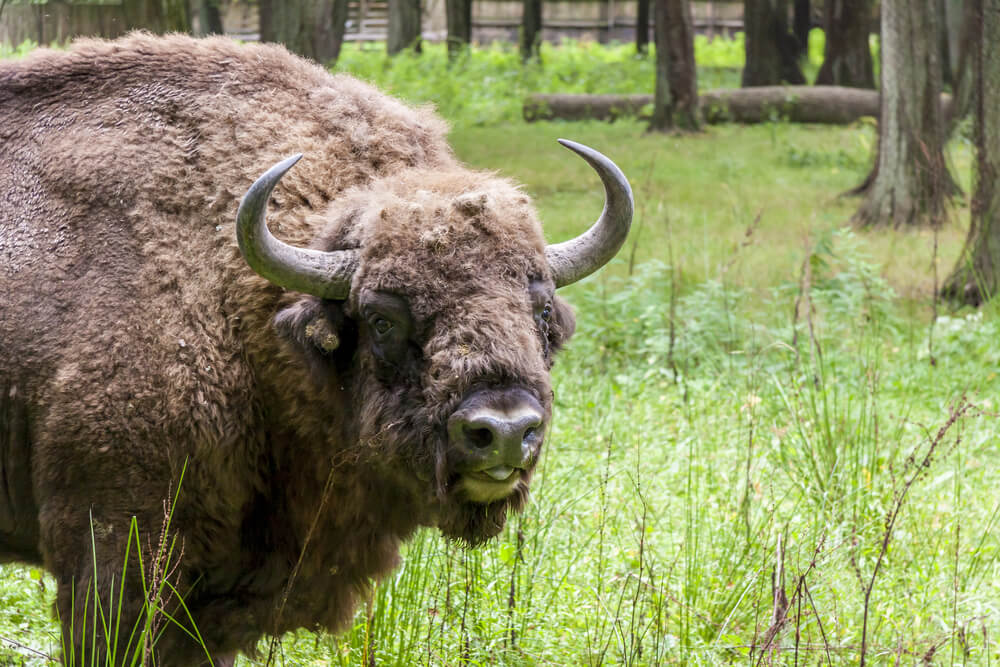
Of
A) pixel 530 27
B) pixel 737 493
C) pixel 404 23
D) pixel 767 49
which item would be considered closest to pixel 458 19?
pixel 404 23

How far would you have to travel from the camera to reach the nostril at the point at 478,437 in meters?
3.33

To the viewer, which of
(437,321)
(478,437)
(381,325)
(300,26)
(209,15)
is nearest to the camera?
(478,437)

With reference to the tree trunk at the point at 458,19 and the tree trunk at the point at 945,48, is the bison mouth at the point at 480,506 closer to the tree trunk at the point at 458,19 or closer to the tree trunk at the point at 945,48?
the tree trunk at the point at 945,48

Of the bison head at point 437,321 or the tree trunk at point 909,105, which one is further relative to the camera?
the tree trunk at point 909,105

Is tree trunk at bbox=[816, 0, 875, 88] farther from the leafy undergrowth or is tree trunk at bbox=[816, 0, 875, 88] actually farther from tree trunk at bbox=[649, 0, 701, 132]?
tree trunk at bbox=[649, 0, 701, 132]

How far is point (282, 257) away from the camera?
3.59 m

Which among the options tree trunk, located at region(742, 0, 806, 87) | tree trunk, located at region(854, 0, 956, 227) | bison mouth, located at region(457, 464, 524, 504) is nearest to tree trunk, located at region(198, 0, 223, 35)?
tree trunk, located at region(854, 0, 956, 227)

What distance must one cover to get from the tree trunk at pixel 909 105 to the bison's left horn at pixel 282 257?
30.5 ft

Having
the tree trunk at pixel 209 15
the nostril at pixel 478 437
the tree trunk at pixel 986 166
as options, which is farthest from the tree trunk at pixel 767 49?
the nostril at pixel 478 437

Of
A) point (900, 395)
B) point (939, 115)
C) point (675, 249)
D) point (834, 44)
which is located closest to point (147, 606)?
point (900, 395)

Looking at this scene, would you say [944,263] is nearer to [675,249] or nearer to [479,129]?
[675,249]

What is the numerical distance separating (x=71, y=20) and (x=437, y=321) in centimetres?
408

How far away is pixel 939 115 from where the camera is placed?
38.2ft

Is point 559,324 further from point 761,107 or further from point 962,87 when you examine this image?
point 761,107
